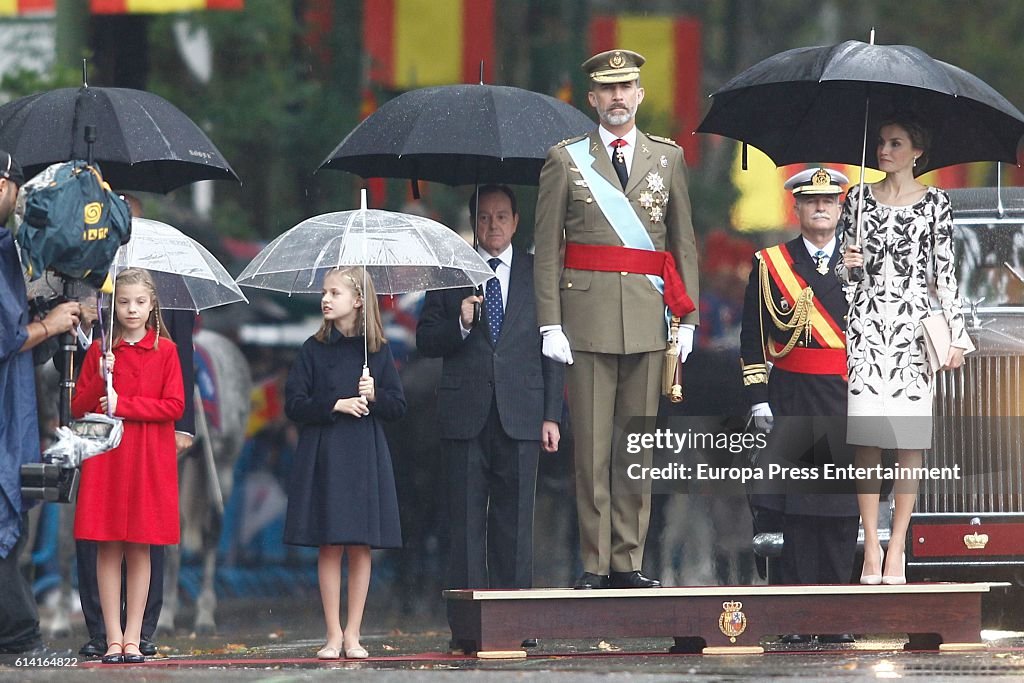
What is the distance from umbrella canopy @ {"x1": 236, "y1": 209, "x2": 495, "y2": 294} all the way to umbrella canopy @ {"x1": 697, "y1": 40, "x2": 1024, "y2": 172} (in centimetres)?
138

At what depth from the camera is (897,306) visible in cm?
866

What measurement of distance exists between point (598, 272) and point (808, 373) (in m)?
1.44

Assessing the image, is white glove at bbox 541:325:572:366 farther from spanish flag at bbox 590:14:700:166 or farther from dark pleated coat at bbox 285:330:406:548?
spanish flag at bbox 590:14:700:166

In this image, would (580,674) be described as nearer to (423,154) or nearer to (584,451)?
(584,451)

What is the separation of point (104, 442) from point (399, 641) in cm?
325

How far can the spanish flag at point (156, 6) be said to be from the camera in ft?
38.3

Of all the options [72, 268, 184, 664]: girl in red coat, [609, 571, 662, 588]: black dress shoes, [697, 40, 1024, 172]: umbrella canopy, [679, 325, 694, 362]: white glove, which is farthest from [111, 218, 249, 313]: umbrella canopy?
[697, 40, 1024, 172]: umbrella canopy

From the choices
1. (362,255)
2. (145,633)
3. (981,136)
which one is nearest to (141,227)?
(362,255)

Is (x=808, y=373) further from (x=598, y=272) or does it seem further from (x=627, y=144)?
(x=627, y=144)

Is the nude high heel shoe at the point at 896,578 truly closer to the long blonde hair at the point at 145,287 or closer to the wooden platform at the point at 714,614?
the wooden platform at the point at 714,614

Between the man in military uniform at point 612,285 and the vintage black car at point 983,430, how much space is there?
2207 mm

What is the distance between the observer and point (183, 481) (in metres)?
11.5

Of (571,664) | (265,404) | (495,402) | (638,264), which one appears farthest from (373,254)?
(265,404)

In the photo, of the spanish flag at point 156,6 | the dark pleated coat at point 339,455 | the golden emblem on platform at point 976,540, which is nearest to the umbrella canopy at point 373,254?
the dark pleated coat at point 339,455
